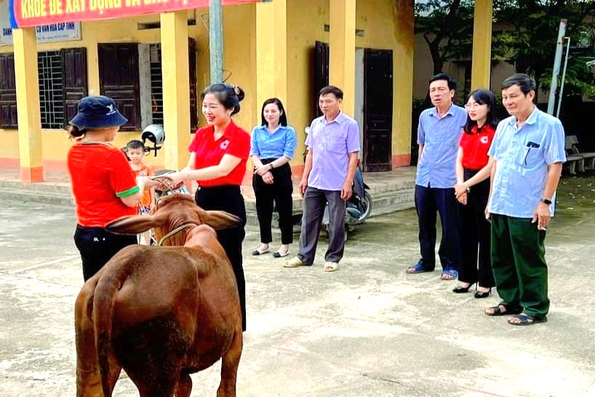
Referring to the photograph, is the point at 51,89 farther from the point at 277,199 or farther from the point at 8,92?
the point at 277,199

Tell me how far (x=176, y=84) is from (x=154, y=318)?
7.34 m

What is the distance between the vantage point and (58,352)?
4027 mm

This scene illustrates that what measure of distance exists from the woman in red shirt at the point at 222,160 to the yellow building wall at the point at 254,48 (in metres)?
4.02

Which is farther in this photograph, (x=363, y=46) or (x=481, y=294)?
(x=363, y=46)

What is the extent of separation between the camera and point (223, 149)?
4.02 metres

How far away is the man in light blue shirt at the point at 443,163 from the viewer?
557 centimetres

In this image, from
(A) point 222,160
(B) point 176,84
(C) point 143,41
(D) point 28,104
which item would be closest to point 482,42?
(B) point 176,84

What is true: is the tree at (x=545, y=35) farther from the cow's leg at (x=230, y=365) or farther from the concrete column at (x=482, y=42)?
the cow's leg at (x=230, y=365)

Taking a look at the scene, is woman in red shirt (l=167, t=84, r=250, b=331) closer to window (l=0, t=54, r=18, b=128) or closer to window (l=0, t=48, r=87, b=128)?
window (l=0, t=48, r=87, b=128)

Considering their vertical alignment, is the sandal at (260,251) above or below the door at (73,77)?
below

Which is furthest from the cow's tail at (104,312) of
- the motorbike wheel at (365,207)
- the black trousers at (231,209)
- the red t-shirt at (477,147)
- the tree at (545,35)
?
the tree at (545,35)

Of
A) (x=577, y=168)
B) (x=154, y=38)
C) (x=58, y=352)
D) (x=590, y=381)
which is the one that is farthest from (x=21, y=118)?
(x=577, y=168)

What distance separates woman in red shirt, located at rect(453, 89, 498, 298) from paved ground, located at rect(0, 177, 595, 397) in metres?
0.18

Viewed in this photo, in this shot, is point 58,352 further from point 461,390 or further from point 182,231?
point 461,390
